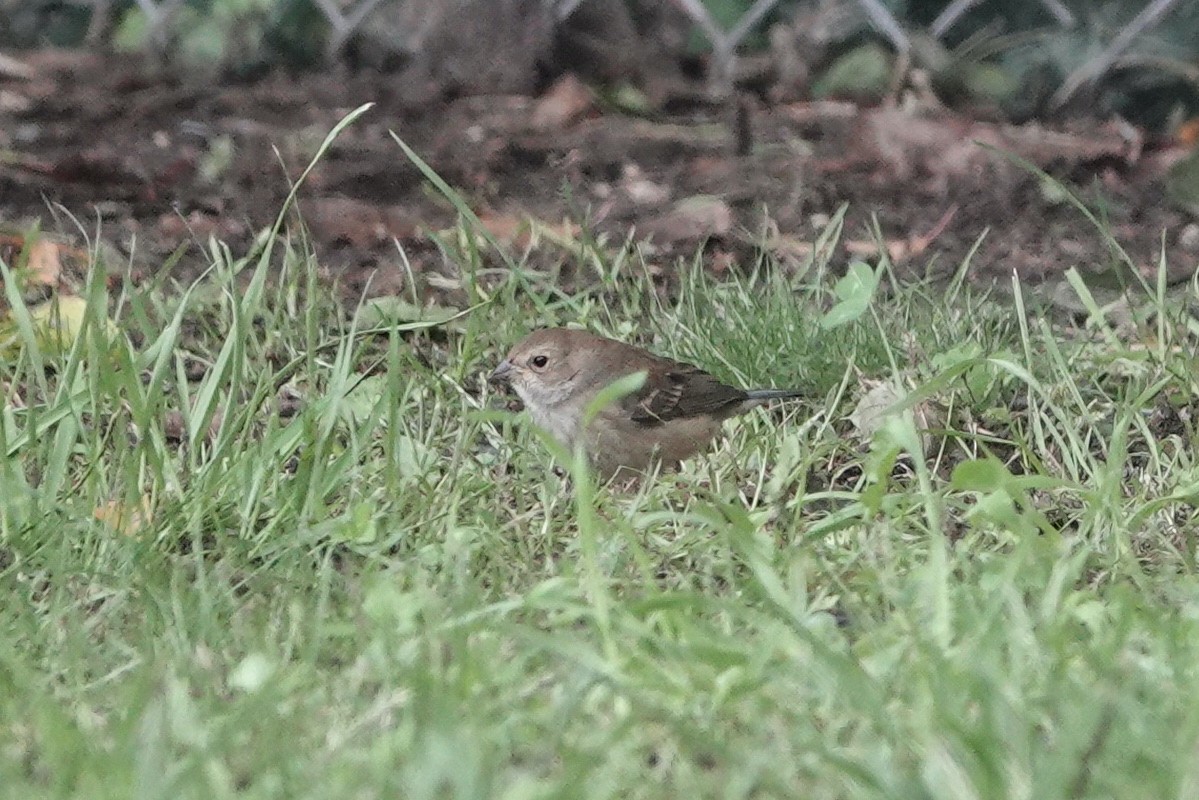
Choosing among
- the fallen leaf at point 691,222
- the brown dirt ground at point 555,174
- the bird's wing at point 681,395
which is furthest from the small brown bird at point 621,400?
the fallen leaf at point 691,222

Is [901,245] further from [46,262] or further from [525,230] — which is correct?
[46,262]

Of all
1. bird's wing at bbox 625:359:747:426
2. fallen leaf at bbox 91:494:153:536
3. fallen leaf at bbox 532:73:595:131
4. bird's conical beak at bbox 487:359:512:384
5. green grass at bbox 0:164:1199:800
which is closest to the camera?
green grass at bbox 0:164:1199:800

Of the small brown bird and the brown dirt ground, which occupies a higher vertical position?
the small brown bird

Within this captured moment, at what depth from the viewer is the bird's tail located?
5.38m

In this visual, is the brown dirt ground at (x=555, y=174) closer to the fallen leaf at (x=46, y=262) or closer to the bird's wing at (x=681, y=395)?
the fallen leaf at (x=46, y=262)

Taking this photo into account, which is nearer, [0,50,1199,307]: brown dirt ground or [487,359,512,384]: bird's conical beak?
[487,359,512,384]: bird's conical beak

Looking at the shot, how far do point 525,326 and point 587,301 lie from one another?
0.22 metres

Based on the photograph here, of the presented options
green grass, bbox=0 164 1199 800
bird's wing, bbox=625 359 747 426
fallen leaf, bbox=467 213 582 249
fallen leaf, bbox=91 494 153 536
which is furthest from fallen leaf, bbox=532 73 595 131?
fallen leaf, bbox=91 494 153 536

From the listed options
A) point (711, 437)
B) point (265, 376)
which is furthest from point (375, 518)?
point (711, 437)

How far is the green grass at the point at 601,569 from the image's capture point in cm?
296

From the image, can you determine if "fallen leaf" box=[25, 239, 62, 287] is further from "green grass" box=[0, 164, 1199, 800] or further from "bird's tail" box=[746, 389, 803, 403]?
"bird's tail" box=[746, 389, 803, 403]

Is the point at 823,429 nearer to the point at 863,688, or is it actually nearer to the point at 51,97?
the point at 863,688

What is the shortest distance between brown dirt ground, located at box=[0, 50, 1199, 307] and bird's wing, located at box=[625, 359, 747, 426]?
1032mm

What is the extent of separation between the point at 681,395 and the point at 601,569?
4.20ft
